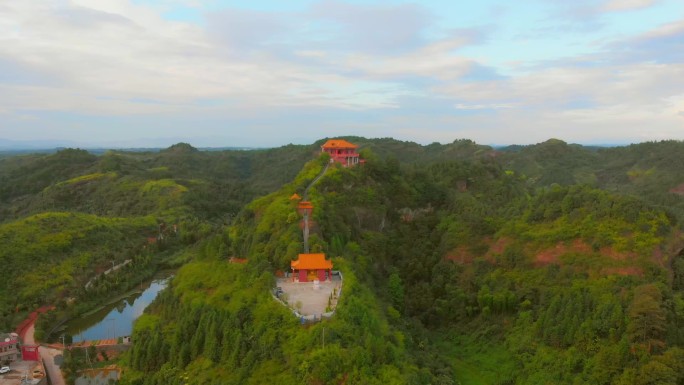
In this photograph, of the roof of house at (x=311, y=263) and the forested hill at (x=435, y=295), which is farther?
the roof of house at (x=311, y=263)

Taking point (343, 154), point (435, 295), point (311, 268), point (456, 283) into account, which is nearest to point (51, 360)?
point (311, 268)

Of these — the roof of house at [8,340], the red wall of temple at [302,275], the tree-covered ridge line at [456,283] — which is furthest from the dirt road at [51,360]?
the red wall of temple at [302,275]

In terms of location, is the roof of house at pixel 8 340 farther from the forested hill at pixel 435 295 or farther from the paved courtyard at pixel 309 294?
the paved courtyard at pixel 309 294

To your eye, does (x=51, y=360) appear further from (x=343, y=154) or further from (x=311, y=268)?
(x=343, y=154)

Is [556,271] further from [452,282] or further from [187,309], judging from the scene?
[187,309]

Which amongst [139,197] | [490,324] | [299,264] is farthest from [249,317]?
[139,197]

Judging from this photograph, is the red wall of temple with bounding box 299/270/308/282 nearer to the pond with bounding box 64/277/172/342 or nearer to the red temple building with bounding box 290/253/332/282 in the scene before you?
the red temple building with bounding box 290/253/332/282

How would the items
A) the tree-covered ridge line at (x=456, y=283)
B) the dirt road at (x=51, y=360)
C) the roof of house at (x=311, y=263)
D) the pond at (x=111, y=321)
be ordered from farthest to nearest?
the pond at (x=111, y=321) < the dirt road at (x=51, y=360) < the roof of house at (x=311, y=263) < the tree-covered ridge line at (x=456, y=283)
